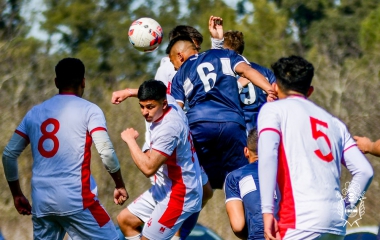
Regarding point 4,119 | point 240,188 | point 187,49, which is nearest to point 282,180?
point 240,188

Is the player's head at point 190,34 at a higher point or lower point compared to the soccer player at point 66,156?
higher

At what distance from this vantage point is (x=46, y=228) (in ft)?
19.9

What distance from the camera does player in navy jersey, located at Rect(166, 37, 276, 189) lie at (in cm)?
702

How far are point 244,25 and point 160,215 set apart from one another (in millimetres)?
26840

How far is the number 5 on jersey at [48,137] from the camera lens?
19.4ft

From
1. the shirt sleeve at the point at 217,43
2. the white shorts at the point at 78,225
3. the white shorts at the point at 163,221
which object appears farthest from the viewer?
the shirt sleeve at the point at 217,43

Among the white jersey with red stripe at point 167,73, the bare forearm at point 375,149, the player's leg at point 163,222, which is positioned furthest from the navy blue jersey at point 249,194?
the white jersey with red stripe at point 167,73

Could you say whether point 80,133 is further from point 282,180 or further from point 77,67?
point 282,180

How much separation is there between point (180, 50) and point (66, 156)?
1.99 metres

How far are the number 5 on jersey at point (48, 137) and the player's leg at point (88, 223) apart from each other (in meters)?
0.51

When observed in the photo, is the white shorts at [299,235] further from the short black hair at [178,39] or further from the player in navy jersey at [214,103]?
the short black hair at [178,39]

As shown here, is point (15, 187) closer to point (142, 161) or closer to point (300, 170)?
point (142, 161)

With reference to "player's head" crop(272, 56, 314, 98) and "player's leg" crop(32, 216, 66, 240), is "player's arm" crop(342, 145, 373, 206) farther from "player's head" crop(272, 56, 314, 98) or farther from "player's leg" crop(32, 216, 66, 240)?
"player's leg" crop(32, 216, 66, 240)

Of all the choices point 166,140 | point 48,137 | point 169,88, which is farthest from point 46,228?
point 169,88
